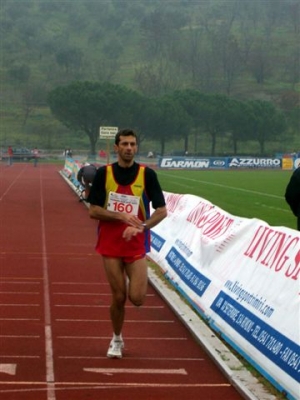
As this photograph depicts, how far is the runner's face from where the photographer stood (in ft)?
26.3

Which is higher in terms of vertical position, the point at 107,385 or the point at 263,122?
the point at 107,385

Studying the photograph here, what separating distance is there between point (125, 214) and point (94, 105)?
93.1m

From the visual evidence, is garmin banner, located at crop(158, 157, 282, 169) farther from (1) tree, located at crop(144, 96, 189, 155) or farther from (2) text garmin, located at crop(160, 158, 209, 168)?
(1) tree, located at crop(144, 96, 189, 155)

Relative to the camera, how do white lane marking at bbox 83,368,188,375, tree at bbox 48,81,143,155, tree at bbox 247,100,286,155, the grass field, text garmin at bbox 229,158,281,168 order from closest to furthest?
white lane marking at bbox 83,368,188,375
the grass field
text garmin at bbox 229,158,281,168
tree at bbox 48,81,143,155
tree at bbox 247,100,286,155

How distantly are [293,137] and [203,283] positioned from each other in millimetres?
104294

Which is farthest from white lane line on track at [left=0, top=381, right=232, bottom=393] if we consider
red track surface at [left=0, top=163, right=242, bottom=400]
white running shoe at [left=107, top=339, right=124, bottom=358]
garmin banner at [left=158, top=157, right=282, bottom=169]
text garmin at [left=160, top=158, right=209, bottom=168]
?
text garmin at [left=160, top=158, right=209, bottom=168]

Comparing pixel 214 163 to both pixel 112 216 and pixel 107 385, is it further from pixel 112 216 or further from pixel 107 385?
pixel 107 385

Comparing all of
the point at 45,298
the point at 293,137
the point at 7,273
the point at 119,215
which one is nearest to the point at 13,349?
the point at 119,215

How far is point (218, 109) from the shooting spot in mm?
104938

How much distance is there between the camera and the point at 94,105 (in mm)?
100375

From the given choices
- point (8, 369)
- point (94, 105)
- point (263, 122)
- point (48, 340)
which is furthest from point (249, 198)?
point (263, 122)

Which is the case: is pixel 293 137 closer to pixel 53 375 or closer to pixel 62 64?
pixel 62 64

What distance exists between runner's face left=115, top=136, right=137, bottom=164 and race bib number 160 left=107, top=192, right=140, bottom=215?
319 millimetres

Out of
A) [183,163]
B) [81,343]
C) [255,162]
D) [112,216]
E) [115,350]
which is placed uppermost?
[112,216]
